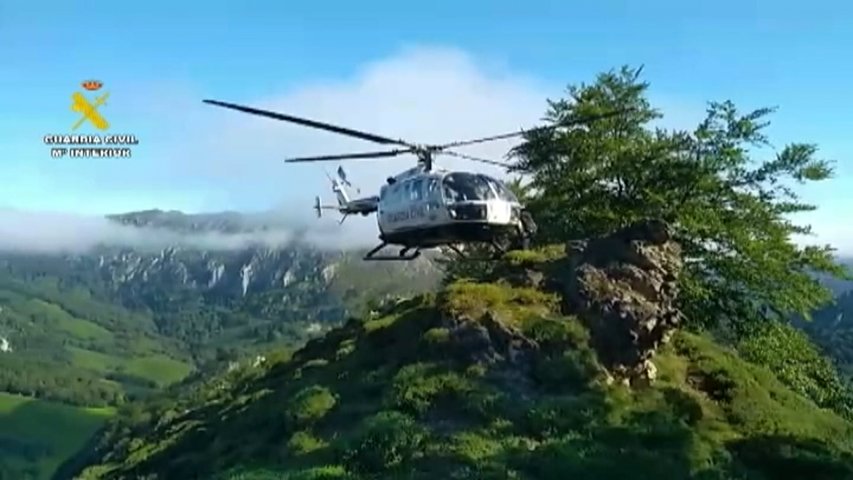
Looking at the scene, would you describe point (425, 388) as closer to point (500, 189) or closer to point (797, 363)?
point (500, 189)

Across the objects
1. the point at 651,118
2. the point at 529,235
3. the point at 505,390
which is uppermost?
the point at 651,118

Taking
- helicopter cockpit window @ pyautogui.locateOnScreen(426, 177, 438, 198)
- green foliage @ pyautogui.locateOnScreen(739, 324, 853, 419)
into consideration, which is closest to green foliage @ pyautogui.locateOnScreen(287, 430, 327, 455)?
helicopter cockpit window @ pyautogui.locateOnScreen(426, 177, 438, 198)

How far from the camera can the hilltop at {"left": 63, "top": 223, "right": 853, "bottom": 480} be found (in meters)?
23.1

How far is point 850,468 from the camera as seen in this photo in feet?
77.4

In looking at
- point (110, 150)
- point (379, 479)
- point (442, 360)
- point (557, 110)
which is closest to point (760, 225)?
point (557, 110)

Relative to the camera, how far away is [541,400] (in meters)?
26.4

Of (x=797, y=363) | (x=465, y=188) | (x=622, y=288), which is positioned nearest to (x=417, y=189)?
(x=465, y=188)

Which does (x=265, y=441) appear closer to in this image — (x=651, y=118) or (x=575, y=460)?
(x=575, y=460)

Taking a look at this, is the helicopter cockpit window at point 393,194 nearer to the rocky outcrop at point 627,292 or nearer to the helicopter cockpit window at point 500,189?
the helicopter cockpit window at point 500,189

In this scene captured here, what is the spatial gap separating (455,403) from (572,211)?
23.9 metres

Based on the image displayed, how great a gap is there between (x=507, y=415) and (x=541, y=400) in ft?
4.56

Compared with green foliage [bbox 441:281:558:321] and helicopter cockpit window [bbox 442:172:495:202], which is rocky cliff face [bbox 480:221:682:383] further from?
helicopter cockpit window [bbox 442:172:495:202]

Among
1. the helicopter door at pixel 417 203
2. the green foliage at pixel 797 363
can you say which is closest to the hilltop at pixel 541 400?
the helicopter door at pixel 417 203

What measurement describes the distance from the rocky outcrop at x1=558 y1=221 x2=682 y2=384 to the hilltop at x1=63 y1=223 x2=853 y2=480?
0.17ft
